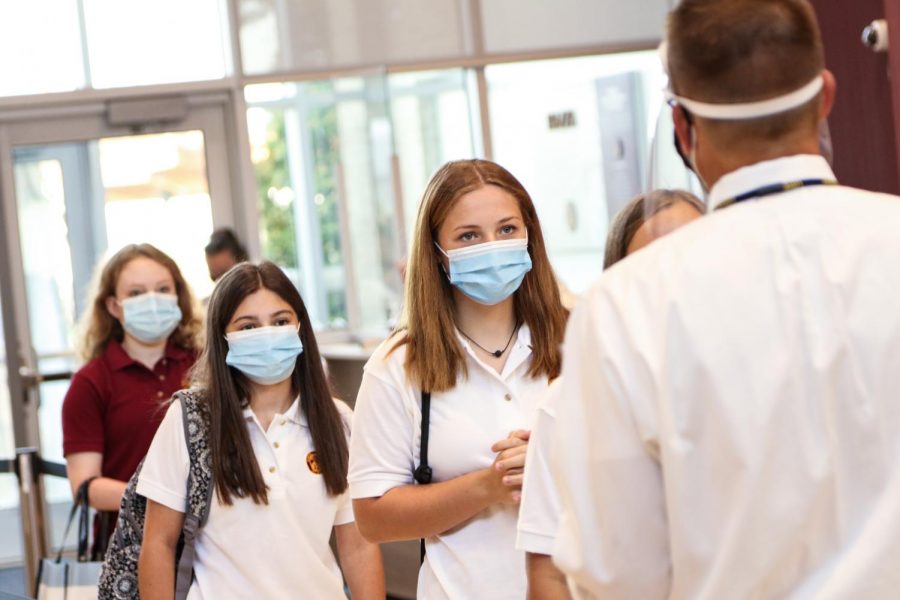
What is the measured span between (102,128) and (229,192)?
84 centimetres

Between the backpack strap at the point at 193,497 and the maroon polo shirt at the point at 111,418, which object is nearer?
the backpack strap at the point at 193,497

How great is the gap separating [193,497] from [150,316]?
1.38 metres

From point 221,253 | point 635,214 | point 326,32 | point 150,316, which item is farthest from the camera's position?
point 326,32

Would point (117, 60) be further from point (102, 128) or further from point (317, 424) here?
point (317, 424)

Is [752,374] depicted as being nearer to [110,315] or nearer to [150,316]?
[150,316]

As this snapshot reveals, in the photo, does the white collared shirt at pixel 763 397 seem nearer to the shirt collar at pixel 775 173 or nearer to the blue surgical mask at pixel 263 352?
the shirt collar at pixel 775 173

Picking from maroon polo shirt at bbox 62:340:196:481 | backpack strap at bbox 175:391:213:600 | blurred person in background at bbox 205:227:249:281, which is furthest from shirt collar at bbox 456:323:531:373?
blurred person in background at bbox 205:227:249:281

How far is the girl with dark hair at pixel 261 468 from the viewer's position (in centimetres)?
289

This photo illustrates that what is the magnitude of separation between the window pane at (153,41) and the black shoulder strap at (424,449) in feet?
18.9

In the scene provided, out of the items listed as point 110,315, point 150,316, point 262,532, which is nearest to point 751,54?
point 262,532

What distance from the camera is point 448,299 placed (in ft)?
8.41

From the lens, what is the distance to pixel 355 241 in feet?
25.7

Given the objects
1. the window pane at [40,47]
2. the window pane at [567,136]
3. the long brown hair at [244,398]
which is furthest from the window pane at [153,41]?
the long brown hair at [244,398]

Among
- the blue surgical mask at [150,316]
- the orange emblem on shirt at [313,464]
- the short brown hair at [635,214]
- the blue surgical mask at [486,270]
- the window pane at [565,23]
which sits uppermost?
the window pane at [565,23]
